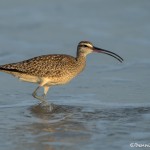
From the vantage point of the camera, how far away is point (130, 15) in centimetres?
2239

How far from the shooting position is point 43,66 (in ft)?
49.8

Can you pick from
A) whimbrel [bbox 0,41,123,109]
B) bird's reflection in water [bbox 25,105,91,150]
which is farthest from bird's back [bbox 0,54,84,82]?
bird's reflection in water [bbox 25,105,91,150]

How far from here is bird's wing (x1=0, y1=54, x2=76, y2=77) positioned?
1505 centimetres

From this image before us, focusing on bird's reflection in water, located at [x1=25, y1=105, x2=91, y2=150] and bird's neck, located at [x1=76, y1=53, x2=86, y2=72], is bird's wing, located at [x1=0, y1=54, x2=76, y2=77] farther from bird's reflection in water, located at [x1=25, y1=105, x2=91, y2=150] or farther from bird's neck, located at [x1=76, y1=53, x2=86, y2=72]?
bird's reflection in water, located at [x1=25, y1=105, x2=91, y2=150]

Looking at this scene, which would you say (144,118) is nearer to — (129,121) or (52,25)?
(129,121)

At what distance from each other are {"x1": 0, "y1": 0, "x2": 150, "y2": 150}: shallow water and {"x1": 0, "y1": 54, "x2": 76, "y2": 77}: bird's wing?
0.49 m

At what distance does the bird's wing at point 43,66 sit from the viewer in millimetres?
15051

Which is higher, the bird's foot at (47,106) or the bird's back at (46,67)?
the bird's back at (46,67)

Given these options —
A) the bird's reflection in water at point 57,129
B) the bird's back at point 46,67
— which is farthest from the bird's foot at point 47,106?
the bird's back at point 46,67

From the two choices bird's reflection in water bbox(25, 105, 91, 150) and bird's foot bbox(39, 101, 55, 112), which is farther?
bird's foot bbox(39, 101, 55, 112)

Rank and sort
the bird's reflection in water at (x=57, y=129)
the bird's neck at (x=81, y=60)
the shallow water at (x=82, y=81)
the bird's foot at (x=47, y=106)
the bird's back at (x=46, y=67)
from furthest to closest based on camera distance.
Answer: the bird's neck at (x=81, y=60)
the bird's back at (x=46, y=67)
the bird's foot at (x=47, y=106)
the shallow water at (x=82, y=81)
the bird's reflection in water at (x=57, y=129)

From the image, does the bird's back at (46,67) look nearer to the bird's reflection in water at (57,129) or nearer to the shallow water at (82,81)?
the shallow water at (82,81)

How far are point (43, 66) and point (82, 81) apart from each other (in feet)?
4.93

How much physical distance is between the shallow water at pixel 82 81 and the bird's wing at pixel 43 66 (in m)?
0.49
